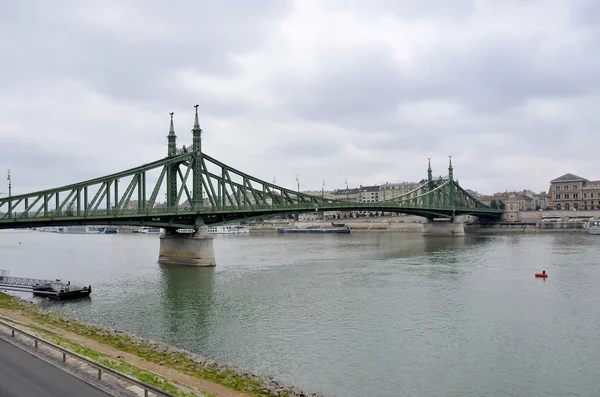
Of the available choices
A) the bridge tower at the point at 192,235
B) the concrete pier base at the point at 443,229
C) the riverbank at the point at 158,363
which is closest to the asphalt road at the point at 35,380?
the riverbank at the point at 158,363

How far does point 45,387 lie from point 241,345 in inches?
520

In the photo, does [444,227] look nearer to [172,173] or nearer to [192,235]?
[172,173]

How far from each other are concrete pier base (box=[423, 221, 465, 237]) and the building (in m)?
50.8

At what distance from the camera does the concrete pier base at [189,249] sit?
6081 cm

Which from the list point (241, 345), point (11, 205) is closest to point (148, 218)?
point (11, 205)

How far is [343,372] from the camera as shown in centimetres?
2250

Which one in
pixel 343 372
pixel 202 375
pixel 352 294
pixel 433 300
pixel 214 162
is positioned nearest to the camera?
pixel 202 375

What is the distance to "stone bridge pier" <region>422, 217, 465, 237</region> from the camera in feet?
397

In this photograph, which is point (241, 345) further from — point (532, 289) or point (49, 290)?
point (532, 289)

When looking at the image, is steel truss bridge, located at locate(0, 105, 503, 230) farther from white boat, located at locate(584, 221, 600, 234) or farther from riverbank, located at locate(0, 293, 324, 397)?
white boat, located at locate(584, 221, 600, 234)

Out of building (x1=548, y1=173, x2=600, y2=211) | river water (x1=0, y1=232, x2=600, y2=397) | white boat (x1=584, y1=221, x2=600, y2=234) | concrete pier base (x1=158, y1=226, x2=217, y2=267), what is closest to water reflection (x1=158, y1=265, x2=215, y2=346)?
river water (x1=0, y1=232, x2=600, y2=397)

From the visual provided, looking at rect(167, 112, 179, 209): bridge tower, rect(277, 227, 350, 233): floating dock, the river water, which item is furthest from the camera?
rect(277, 227, 350, 233): floating dock

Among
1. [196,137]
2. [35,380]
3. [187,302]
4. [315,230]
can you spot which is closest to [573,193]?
[315,230]

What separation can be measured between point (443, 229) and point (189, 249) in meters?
79.5
